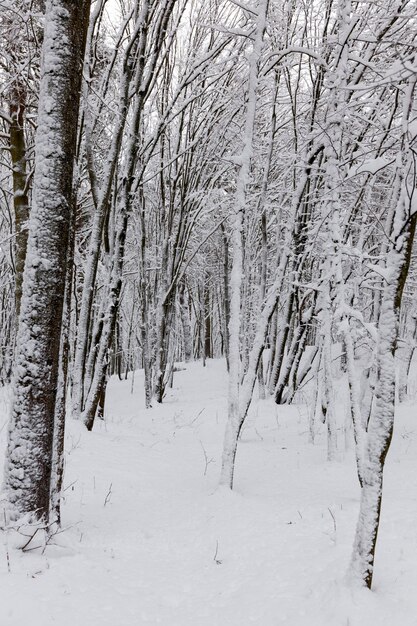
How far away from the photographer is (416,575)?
3.39 m

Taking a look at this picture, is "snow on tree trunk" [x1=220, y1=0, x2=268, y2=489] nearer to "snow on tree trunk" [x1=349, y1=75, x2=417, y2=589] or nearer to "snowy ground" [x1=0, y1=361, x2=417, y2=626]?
"snowy ground" [x1=0, y1=361, x2=417, y2=626]

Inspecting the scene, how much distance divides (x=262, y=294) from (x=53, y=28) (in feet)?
29.1

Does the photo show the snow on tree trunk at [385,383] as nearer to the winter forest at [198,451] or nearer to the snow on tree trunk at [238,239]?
the winter forest at [198,451]

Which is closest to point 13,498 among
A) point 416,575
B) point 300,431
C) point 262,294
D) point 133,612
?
point 133,612

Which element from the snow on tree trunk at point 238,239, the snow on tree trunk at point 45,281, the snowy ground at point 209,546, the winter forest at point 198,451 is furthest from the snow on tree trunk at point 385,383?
the snow on tree trunk at point 238,239

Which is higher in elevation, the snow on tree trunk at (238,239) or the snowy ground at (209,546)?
the snow on tree trunk at (238,239)

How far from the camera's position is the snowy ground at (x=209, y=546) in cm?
307

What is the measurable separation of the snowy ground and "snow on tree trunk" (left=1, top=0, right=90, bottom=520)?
544 millimetres

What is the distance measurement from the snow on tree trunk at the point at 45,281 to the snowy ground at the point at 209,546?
0.54 m

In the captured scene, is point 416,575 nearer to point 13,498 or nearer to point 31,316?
point 13,498

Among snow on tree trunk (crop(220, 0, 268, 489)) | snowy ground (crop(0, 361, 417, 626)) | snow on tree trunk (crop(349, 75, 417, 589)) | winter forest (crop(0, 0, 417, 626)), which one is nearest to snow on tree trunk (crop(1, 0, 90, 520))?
winter forest (crop(0, 0, 417, 626))

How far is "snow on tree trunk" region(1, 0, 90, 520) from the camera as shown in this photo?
3.46 meters

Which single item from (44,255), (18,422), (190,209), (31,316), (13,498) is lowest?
(13,498)

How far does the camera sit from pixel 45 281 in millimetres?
3533
